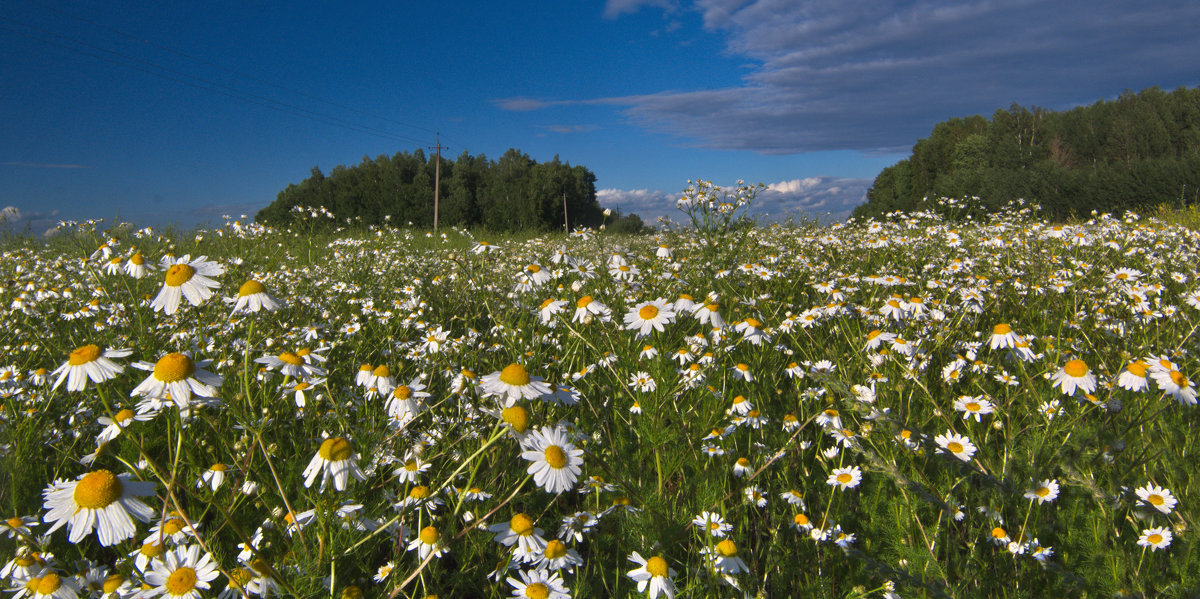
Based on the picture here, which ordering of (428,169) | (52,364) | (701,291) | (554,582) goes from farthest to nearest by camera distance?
(428,169)
(701,291)
(52,364)
(554,582)

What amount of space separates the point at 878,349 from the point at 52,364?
4.60 m

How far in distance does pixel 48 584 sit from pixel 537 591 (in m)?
1.03

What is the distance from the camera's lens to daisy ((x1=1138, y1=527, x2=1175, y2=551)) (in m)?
1.64

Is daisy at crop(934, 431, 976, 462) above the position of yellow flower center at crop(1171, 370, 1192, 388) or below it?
below

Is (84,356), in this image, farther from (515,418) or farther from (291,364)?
(515,418)

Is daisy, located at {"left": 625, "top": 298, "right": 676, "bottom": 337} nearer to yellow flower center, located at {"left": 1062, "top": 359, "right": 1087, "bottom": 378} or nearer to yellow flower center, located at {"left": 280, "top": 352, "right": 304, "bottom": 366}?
yellow flower center, located at {"left": 280, "top": 352, "right": 304, "bottom": 366}

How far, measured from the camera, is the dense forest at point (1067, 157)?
22.2 metres

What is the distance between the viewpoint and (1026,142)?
4562cm

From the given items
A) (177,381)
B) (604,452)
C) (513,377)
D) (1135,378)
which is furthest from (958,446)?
(177,381)

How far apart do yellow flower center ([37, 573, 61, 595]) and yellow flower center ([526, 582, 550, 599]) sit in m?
1.00

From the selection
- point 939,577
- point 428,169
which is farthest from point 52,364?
point 428,169

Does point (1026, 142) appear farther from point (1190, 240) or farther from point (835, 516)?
point (835, 516)

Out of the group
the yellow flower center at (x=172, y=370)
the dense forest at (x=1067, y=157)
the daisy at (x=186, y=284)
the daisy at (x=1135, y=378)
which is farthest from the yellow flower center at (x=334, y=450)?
the dense forest at (x=1067, y=157)

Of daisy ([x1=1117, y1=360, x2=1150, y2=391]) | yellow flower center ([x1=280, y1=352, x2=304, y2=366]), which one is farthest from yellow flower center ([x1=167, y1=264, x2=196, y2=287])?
daisy ([x1=1117, y1=360, x2=1150, y2=391])
